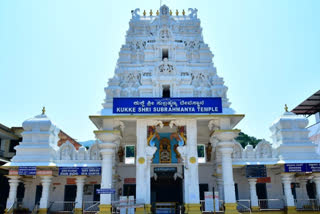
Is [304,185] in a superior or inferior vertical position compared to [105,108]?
inferior

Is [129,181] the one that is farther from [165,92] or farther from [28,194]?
[165,92]

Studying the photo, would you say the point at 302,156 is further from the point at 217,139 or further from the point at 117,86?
the point at 117,86

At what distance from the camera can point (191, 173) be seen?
16.7 meters

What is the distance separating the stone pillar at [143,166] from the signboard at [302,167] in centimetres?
865

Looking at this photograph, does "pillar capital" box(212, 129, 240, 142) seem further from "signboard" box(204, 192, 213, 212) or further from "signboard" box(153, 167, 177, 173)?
"signboard" box(153, 167, 177, 173)

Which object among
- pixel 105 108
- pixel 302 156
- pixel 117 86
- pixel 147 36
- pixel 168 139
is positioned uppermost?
pixel 147 36

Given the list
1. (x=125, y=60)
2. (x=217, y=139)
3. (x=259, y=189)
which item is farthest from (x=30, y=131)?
(x=259, y=189)

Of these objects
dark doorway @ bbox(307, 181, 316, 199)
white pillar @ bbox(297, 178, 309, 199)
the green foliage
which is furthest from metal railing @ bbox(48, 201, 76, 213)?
the green foliage

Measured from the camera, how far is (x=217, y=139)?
1833 cm

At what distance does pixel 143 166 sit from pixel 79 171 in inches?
178

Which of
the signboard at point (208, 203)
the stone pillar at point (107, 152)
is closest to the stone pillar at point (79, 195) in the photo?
the stone pillar at point (107, 152)

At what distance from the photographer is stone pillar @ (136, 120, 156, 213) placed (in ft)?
53.0

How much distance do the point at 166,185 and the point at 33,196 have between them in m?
9.94

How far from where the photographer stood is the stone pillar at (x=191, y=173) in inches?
634
